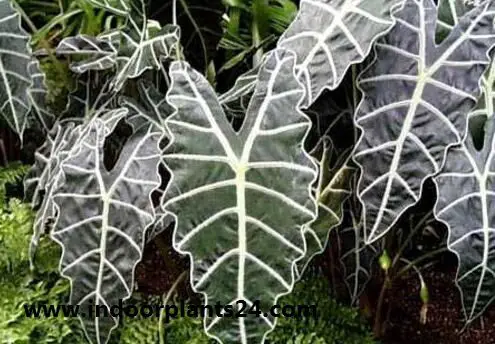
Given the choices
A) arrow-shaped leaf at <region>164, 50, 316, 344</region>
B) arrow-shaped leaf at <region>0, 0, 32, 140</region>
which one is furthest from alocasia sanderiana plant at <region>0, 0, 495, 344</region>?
arrow-shaped leaf at <region>0, 0, 32, 140</region>

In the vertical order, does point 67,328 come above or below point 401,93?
below

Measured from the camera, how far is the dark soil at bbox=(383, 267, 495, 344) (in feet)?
5.52

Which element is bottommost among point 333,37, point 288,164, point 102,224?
point 102,224

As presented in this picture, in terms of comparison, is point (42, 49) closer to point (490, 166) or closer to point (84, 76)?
point (84, 76)

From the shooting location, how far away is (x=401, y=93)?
51.4 inches

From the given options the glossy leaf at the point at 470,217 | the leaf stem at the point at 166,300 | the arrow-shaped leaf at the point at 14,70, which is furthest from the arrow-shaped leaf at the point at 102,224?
the glossy leaf at the point at 470,217

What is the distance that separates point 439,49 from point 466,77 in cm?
7

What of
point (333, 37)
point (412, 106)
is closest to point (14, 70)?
point (333, 37)

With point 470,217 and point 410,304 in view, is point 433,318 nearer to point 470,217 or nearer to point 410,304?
point 410,304

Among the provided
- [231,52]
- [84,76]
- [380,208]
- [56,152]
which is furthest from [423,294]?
[84,76]

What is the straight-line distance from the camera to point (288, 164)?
3.94 feet

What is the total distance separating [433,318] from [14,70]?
102cm

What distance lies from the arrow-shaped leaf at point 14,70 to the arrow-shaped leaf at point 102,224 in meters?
0.36

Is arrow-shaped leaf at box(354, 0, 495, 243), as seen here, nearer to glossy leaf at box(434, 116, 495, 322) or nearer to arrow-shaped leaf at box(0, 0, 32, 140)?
glossy leaf at box(434, 116, 495, 322)
